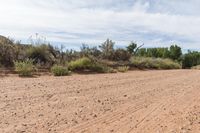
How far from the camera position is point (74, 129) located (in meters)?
7.91

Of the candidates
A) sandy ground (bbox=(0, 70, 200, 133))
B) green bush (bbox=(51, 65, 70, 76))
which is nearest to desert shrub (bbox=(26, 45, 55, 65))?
green bush (bbox=(51, 65, 70, 76))

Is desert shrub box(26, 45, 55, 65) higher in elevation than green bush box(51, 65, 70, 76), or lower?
higher

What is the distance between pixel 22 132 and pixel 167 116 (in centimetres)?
407

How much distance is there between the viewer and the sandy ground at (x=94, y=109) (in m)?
8.23

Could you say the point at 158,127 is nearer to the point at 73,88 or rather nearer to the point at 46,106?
the point at 46,106

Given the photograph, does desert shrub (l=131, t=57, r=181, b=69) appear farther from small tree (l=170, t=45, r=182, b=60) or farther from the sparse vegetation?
small tree (l=170, t=45, r=182, b=60)

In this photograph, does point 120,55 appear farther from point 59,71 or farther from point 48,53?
point 59,71

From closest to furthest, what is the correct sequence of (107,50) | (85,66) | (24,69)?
(24,69)
(85,66)
(107,50)

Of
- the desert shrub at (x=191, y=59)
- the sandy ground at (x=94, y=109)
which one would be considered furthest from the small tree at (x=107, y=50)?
the desert shrub at (x=191, y=59)

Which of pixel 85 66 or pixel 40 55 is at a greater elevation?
pixel 40 55

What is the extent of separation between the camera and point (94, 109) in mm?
10148

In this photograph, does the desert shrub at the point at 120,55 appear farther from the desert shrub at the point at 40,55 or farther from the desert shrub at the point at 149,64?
the desert shrub at the point at 40,55

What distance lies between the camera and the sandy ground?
8.23 meters

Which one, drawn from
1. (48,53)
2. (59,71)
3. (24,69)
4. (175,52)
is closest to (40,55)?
(48,53)
